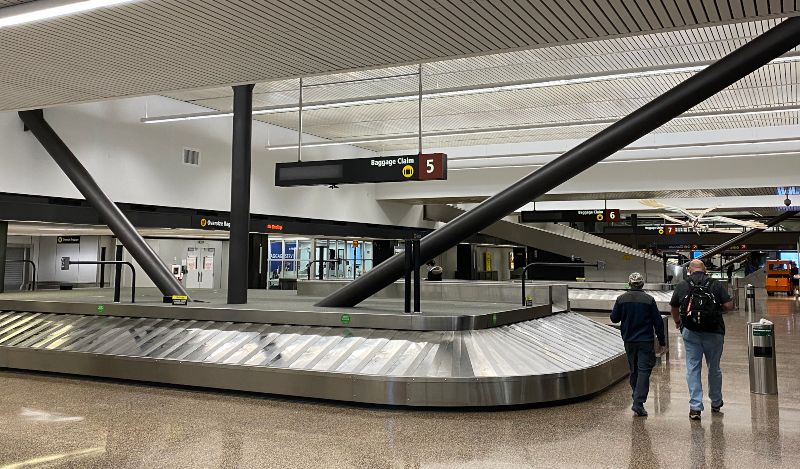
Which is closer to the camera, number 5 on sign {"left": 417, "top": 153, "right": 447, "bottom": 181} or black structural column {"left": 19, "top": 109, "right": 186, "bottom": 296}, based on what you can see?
black structural column {"left": 19, "top": 109, "right": 186, "bottom": 296}

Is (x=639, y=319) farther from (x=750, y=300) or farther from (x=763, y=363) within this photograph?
A: (x=750, y=300)

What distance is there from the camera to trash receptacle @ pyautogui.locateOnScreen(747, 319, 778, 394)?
25.1 feet

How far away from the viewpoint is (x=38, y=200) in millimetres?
13852

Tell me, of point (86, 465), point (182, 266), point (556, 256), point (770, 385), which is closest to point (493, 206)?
point (770, 385)

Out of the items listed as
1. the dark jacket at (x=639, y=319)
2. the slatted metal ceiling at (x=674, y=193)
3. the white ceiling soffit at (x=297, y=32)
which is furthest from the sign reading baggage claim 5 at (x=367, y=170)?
the slatted metal ceiling at (x=674, y=193)

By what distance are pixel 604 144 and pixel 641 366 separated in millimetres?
2998

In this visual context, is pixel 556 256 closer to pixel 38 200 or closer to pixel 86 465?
pixel 38 200

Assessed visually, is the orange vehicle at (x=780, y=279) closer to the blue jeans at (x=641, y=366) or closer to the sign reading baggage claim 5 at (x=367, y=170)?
the sign reading baggage claim 5 at (x=367, y=170)

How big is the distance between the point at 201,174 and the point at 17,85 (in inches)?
341

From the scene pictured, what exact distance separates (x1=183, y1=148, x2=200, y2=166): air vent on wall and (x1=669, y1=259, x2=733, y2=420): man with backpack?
13.6 meters

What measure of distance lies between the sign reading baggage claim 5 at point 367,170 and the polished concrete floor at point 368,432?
4870mm

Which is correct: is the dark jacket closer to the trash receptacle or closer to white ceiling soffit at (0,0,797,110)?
the trash receptacle

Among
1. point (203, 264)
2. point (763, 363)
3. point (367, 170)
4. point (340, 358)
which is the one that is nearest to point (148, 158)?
point (367, 170)

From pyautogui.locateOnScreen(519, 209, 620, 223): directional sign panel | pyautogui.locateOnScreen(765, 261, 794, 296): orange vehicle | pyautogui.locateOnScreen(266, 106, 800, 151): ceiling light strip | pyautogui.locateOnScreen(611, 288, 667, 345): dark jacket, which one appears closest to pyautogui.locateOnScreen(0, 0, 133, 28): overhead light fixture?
Answer: pyautogui.locateOnScreen(611, 288, 667, 345): dark jacket
